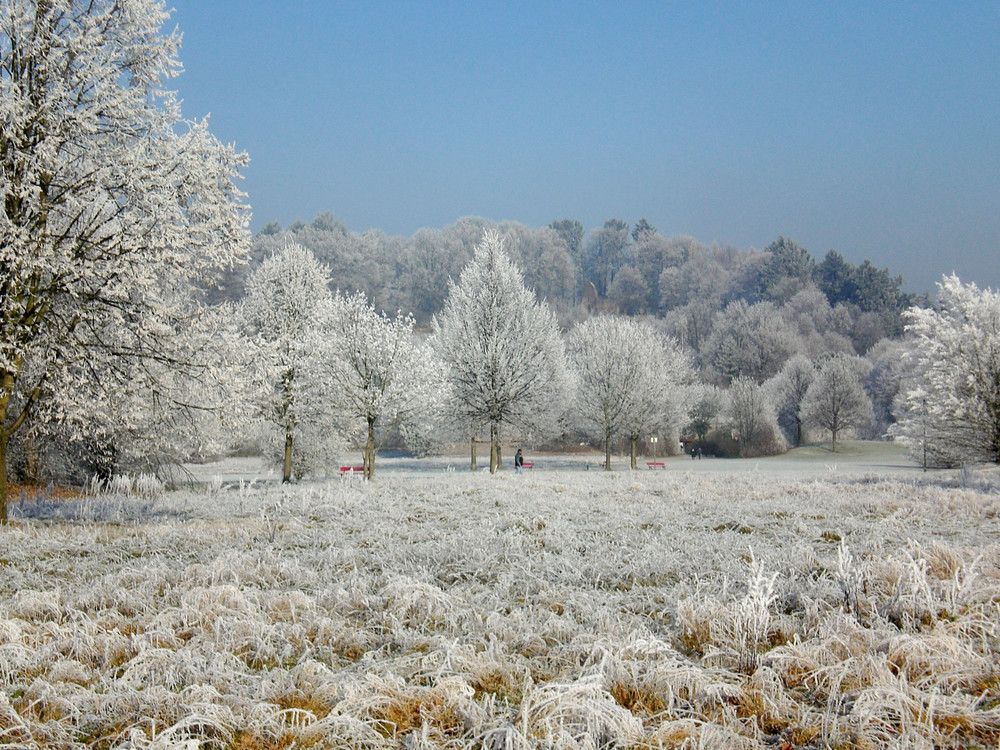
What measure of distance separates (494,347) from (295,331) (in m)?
7.95

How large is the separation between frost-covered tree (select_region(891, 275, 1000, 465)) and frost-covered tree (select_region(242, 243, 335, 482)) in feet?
71.1

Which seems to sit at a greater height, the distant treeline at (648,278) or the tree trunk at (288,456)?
the distant treeline at (648,278)

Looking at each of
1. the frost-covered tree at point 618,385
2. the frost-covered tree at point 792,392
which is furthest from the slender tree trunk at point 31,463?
the frost-covered tree at point 792,392

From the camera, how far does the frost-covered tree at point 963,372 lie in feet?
65.7

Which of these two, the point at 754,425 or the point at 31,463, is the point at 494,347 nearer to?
the point at 31,463

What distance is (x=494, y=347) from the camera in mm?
25125

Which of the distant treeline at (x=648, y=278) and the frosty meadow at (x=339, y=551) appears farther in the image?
the distant treeline at (x=648, y=278)

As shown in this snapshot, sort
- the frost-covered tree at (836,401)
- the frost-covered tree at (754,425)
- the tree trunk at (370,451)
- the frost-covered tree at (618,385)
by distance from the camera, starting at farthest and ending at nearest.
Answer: the frost-covered tree at (836,401) → the frost-covered tree at (754,425) → the frost-covered tree at (618,385) → the tree trunk at (370,451)

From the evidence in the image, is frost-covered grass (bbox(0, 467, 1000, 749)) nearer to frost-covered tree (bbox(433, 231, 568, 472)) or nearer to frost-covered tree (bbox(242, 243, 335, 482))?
frost-covered tree (bbox(242, 243, 335, 482))

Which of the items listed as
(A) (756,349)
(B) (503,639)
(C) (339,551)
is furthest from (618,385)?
(A) (756,349)

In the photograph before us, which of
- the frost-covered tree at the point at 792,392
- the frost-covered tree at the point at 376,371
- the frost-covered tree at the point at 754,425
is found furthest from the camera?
the frost-covered tree at the point at 792,392

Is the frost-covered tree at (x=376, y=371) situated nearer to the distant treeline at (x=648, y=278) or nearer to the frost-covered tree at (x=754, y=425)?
the frost-covered tree at (x=754, y=425)

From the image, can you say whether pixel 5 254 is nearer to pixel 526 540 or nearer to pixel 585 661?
pixel 526 540

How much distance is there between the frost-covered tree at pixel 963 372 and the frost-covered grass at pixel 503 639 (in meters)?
15.5
